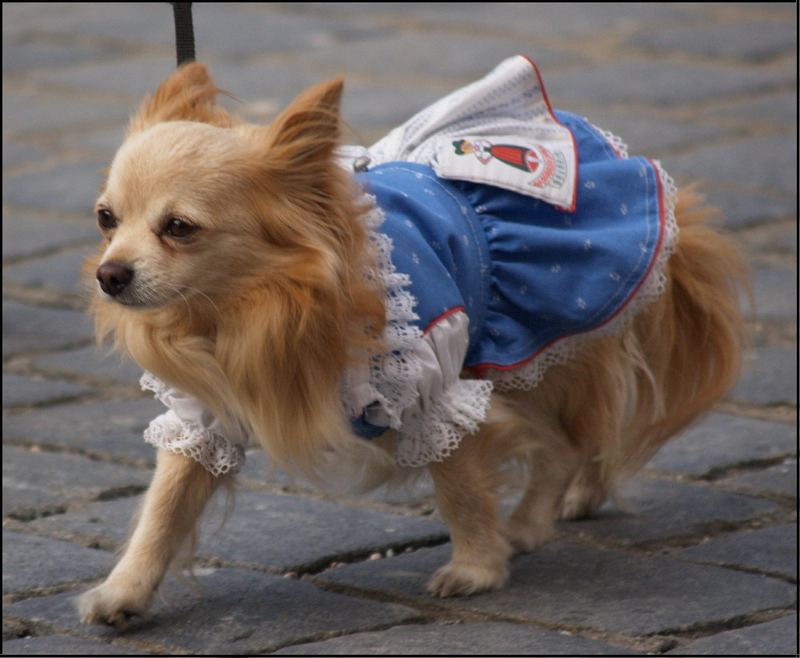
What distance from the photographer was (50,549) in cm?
343

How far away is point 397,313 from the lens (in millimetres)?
2926

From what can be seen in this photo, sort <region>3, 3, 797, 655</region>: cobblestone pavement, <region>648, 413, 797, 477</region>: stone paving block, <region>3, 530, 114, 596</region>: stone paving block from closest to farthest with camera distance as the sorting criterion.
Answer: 1. <region>3, 3, 797, 655</region>: cobblestone pavement
2. <region>3, 530, 114, 596</region>: stone paving block
3. <region>648, 413, 797, 477</region>: stone paving block

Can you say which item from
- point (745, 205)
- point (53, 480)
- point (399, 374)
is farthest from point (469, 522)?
point (745, 205)

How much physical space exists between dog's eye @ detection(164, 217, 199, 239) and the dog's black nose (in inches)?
4.2

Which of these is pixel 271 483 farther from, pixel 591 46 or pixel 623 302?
pixel 591 46

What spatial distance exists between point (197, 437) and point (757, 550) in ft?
4.18

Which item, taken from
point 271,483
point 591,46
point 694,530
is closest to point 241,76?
point 591,46

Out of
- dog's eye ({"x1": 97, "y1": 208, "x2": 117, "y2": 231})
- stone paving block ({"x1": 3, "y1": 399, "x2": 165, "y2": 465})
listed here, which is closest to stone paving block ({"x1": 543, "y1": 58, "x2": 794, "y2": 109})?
stone paving block ({"x1": 3, "y1": 399, "x2": 165, "y2": 465})

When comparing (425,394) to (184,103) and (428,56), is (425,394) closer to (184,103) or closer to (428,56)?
(184,103)

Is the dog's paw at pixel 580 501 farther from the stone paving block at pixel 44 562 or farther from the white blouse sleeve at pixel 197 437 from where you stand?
the stone paving block at pixel 44 562

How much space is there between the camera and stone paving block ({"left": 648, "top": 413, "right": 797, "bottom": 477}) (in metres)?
3.96

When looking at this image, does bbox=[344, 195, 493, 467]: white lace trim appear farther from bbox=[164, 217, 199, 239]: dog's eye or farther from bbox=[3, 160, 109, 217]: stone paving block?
bbox=[3, 160, 109, 217]: stone paving block

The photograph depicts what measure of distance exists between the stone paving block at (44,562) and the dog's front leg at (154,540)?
0.84 ft

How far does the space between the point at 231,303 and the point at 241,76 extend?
17.5 feet
